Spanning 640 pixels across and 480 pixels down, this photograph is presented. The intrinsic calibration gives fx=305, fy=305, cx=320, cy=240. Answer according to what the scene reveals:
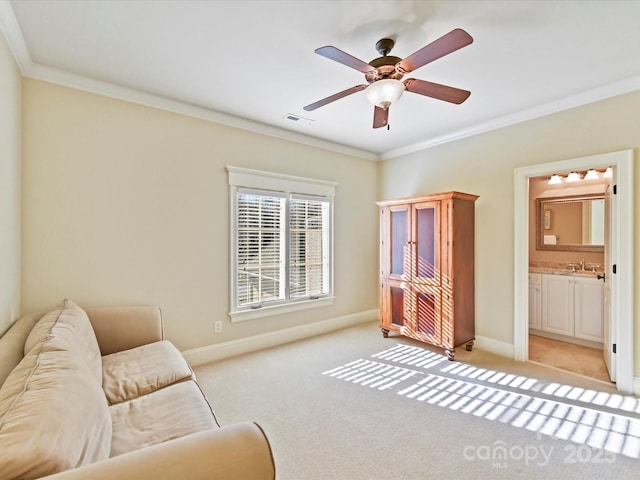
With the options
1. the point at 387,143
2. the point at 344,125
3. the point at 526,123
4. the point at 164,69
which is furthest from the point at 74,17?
the point at 526,123

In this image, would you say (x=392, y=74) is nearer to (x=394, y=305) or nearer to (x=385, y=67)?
(x=385, y=67)

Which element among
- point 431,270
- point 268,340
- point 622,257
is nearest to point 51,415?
point 268,340

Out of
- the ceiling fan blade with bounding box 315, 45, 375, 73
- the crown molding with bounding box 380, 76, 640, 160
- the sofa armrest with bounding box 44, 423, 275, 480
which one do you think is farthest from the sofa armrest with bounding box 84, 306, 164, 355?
the crown molding with bounding box 380, 76, 640, 160

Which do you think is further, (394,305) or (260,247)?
(394,305)

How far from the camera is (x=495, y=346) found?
351cm

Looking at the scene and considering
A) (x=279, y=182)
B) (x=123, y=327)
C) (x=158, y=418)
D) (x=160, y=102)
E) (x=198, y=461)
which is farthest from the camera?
(x=279, y=182)

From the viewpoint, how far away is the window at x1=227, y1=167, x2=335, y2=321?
3.46 metres

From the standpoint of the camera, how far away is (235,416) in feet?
7.45

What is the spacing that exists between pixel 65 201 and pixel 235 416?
2.23 metres

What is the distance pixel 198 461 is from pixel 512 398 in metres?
2.61

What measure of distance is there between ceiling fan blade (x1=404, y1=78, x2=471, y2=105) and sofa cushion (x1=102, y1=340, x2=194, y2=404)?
8.15 feet

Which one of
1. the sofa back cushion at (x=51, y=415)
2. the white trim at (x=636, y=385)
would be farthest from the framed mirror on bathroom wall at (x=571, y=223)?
the sofa back cushion at (x=51, y=415)

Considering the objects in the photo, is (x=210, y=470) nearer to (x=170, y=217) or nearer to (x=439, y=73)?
(x=170, y=217)

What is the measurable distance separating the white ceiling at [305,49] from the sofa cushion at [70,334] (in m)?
1.84
